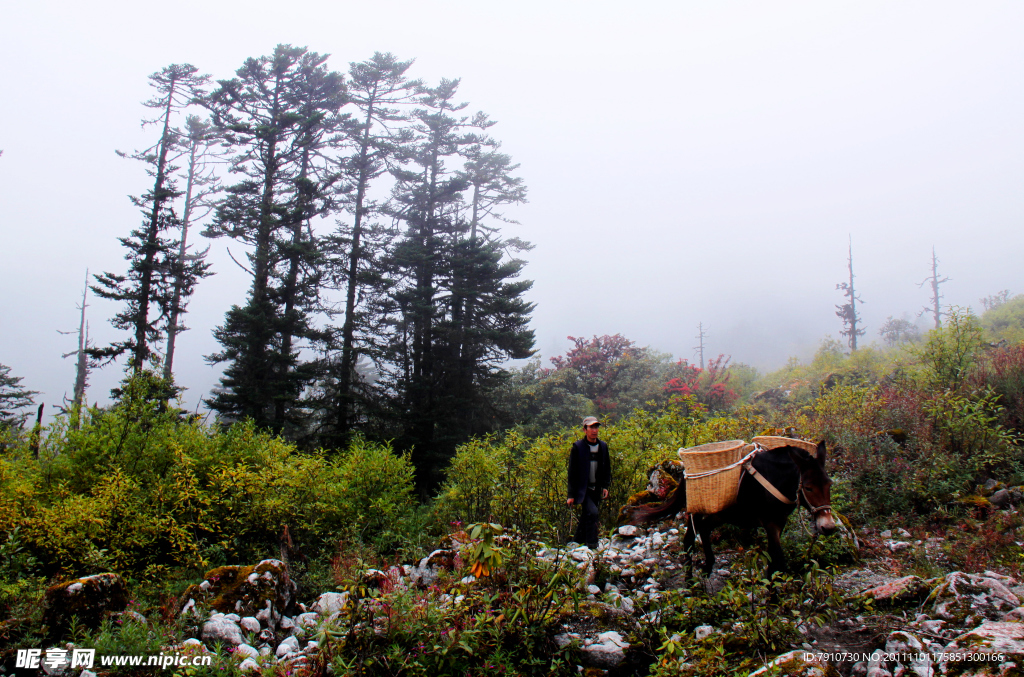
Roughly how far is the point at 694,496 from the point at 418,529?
16.5 feet

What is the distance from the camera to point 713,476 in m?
4.56

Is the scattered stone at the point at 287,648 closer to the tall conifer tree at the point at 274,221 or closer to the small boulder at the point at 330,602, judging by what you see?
the small boulder at the point at 330,602

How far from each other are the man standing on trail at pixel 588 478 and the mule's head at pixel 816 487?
2.15 m

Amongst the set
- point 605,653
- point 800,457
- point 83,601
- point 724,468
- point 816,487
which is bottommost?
point 83,601

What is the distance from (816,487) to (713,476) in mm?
849

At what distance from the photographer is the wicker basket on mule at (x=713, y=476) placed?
14.9 feet

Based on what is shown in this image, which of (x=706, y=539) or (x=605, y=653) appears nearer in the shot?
(x=605, y=653)

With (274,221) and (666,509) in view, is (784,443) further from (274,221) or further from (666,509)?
(274,221)

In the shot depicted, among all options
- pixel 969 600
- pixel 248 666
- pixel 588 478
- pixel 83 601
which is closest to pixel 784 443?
pixel 969 600

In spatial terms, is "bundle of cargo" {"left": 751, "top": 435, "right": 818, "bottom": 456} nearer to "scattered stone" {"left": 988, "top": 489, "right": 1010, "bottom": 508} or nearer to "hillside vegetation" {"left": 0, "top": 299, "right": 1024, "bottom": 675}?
"hillside vegetation" {"left": 0, "top": 299, "right": 1024, "bottom": 675}

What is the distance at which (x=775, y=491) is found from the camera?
4.29 m

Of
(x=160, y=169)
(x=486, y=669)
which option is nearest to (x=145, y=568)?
(x=486, y=669)

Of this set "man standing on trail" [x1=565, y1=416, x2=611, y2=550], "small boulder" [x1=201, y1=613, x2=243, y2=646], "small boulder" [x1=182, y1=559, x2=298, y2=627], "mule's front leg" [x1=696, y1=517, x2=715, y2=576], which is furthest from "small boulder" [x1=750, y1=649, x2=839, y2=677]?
"small boulder" [x1=182, y1=559, x2=298, y2=627]

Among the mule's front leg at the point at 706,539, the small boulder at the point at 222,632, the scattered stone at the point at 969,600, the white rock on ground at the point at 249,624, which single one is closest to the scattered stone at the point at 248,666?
the small boulder at the point at 222,632
